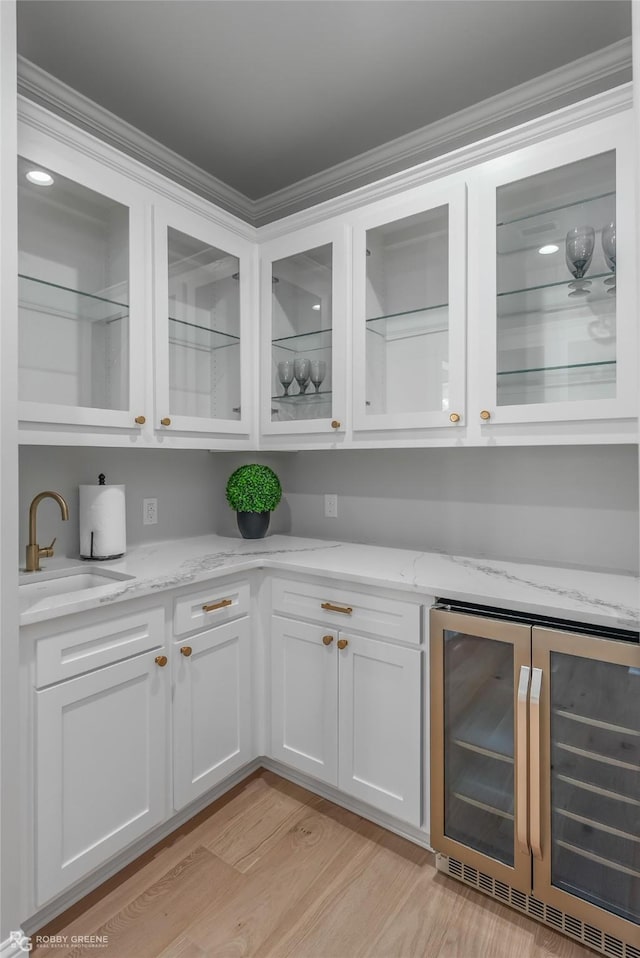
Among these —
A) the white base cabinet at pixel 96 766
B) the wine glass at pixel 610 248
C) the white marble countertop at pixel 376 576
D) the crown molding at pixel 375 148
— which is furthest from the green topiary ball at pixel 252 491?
the wine glass at pixel 610 248

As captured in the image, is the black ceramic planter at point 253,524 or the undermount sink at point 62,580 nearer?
the undermount sink at point 62,580

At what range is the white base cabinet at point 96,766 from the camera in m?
1.39

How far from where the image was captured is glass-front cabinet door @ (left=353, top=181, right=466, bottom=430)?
184 centimetres

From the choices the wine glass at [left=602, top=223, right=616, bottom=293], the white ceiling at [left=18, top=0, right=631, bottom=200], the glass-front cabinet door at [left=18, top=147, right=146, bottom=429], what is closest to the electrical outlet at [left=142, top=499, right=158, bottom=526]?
the glass-front cabinet door at [left=18, top=147, right=146, bottom=429]

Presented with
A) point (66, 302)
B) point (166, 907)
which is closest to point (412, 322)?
point (66, 302)

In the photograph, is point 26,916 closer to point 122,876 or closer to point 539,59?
point 122,876

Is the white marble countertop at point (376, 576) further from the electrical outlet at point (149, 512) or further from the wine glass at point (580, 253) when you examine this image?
the wine glass at point (580, 253)

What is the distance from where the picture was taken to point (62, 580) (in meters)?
1.86

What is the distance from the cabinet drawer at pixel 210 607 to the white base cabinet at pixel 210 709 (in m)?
0.04

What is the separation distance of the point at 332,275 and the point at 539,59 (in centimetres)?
104

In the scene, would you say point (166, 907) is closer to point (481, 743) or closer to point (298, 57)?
point (481, 743)

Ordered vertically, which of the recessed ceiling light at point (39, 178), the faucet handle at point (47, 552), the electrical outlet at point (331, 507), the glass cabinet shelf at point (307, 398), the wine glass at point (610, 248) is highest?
the recessed ceiling light at point (39, 178)

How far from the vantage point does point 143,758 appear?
1.63 metres

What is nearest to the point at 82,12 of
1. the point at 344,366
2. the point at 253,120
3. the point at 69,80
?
the point at 69,80
